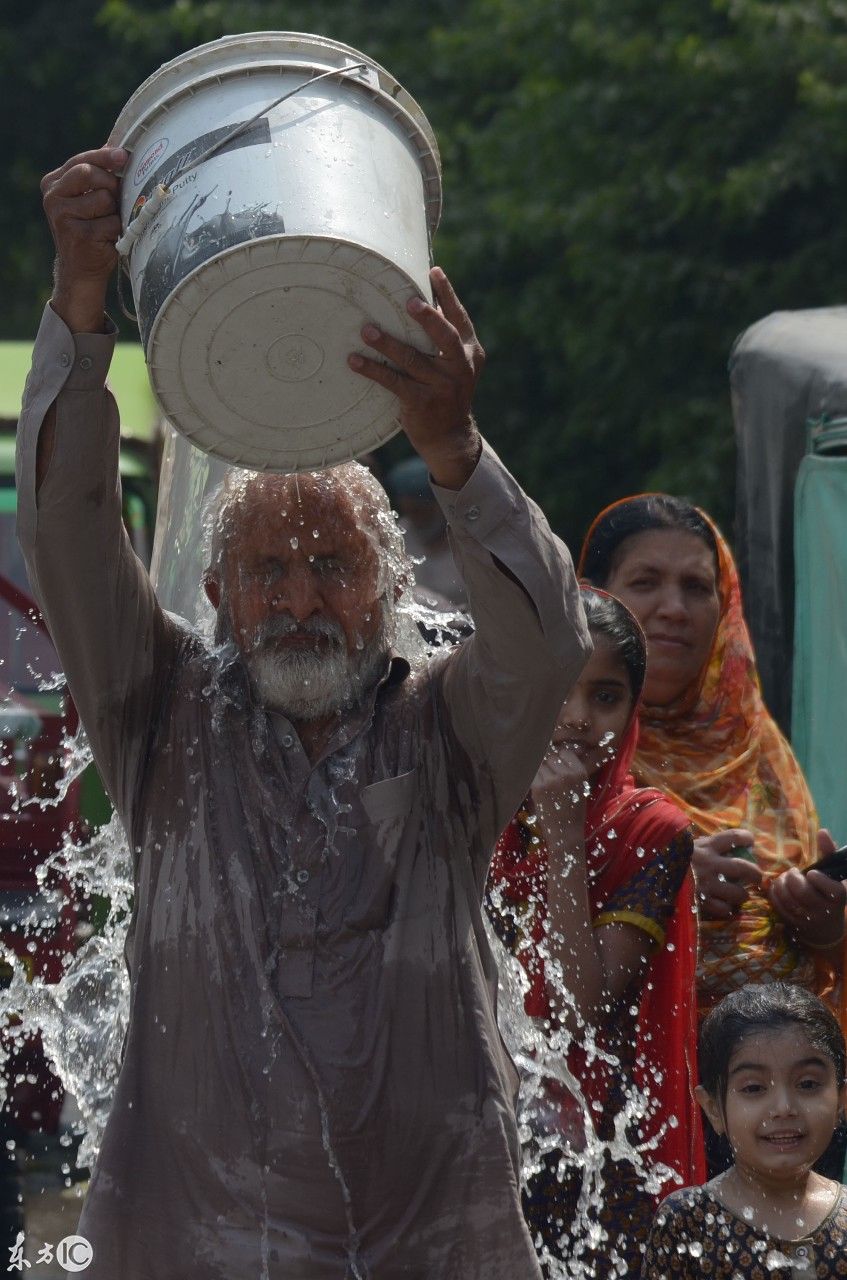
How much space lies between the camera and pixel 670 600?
13.7 feet

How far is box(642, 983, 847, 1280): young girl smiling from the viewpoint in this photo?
3211 millimetres

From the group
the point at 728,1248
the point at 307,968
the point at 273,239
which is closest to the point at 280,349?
the point at 273,239

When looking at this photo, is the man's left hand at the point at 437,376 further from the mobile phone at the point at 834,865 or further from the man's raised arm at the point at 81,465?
the mobile phone at the point at 834,865

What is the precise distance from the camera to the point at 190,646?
3057 millimetres

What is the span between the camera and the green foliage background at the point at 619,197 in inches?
361

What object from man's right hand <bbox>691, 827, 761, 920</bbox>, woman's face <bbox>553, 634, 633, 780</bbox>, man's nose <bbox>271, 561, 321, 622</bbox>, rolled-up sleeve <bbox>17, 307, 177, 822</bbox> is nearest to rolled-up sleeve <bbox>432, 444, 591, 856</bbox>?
man's nose <bbox>271, 561, 321, 622</bbox>

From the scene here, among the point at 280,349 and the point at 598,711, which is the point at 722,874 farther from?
the point at 280,349

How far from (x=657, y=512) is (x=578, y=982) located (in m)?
1.21

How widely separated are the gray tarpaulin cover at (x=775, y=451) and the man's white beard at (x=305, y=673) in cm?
243

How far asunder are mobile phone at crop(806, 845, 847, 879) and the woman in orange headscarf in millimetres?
50

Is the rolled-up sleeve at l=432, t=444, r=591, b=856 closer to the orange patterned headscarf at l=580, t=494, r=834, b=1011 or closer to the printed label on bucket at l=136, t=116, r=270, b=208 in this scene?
the printed label on bucket at l=136, t=116, r=270, b=208

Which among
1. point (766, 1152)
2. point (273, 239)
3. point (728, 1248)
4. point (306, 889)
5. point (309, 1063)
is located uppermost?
point (273, 239)

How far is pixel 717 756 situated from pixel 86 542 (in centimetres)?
181

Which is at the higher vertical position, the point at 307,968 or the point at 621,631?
the point at 621,631
